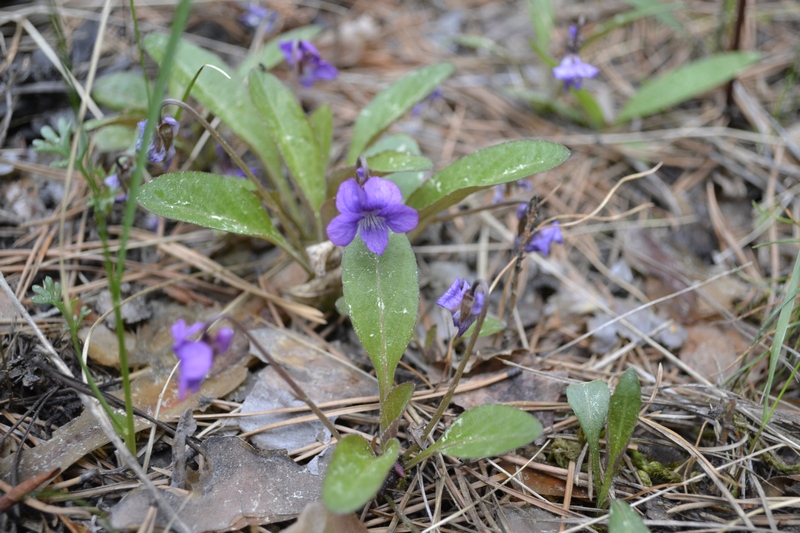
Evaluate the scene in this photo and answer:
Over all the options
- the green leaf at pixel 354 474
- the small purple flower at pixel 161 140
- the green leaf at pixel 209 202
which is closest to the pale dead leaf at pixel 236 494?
the green leaf at pixel 354 474

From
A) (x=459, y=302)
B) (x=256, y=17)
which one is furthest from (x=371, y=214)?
(x=256, y=17)

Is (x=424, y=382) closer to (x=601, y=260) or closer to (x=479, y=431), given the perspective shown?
(x=479, y=431)

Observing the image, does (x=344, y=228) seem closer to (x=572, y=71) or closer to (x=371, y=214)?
(x=371, y=214)

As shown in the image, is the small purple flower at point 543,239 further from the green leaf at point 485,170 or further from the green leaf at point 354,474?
the green leaf at point 354,474

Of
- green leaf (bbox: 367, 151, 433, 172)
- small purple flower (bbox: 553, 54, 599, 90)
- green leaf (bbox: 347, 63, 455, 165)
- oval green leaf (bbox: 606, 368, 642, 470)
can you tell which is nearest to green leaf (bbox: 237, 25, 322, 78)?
green leaf (bbox: 347, 63, 455, 165)

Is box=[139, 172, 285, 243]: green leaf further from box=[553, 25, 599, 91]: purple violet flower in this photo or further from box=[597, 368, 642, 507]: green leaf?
box=[553, 25, 599, 91]: purple violet flower
